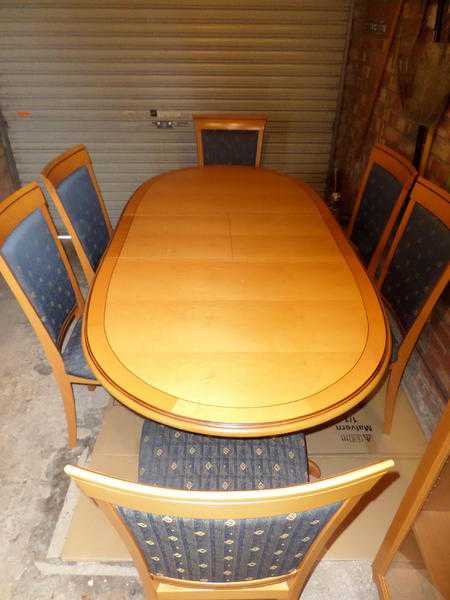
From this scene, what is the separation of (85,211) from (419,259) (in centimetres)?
145

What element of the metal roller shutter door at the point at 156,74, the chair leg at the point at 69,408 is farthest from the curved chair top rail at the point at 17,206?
the metal roller shutter door at the point at 156,74

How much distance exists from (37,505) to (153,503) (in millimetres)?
1213

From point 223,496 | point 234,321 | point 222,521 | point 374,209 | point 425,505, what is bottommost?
point 425,505

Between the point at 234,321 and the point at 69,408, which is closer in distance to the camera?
the point at 234,321

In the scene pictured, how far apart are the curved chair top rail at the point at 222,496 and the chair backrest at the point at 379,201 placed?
125 cm

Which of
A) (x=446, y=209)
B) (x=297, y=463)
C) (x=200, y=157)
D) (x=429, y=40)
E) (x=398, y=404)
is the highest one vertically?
(x=429, y=40)

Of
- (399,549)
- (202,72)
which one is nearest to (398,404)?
(399,549)

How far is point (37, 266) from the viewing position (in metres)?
1.49

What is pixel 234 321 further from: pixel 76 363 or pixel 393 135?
pixel 393 135

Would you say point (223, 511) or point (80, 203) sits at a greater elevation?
point (223, 511)

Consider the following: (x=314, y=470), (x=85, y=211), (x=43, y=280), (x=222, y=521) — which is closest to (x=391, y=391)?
(x=314, y=470)

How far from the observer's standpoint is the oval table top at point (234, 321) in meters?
1.01

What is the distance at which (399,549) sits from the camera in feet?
4.11

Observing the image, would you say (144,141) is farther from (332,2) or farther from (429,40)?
(429,40)
